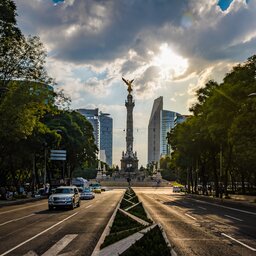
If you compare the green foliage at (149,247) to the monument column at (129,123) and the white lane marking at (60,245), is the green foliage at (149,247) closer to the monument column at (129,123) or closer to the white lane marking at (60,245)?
the white lane marking at (60,245)

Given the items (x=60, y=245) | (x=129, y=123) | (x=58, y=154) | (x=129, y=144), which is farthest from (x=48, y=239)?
(x=129, y=144)

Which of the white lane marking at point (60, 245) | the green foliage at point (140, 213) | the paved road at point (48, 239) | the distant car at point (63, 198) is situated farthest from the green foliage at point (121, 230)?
the distant car at point (63, 198)

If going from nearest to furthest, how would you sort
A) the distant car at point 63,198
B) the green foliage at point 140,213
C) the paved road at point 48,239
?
1. the paved road at point 48,239
2. the green foliage at point 140,213
3. the distant car at point 63,198

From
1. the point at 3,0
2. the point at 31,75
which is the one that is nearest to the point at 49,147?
the point at 31,75

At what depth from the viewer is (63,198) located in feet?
105

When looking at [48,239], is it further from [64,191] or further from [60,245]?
[64,191]

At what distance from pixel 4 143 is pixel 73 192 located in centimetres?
1483

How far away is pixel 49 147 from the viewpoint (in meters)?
60.2

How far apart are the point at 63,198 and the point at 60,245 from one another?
729 inches

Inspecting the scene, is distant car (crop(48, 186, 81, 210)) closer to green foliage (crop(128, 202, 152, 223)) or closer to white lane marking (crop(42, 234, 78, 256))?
green foliage (crop(128, 202, 152, 223))

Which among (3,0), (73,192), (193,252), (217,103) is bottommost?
(193,252)

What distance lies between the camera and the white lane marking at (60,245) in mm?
12101

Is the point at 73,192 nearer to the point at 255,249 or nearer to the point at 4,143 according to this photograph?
the point at 4,143

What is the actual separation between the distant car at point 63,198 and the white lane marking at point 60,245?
15587 mm
